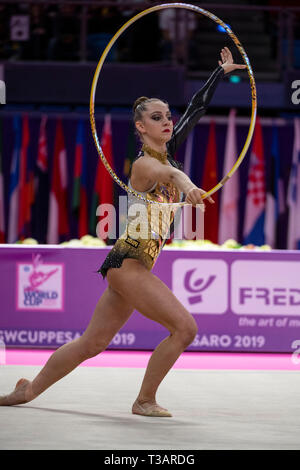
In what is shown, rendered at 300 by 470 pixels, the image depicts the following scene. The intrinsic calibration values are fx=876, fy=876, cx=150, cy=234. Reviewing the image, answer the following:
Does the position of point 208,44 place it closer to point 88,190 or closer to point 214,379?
point 88,190

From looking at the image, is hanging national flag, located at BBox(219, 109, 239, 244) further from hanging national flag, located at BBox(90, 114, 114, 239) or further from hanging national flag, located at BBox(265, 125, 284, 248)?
hanging national flag, located at BBox(90, 114, 114, 239)

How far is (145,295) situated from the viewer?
163 inches

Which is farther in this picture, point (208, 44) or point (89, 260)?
point (208, 44)

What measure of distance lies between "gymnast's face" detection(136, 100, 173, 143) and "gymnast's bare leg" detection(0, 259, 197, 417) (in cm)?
62

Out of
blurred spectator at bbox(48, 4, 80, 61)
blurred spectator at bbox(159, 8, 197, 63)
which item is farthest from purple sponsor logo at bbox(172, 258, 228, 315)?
blurred spectator at bbox(48, 4, 80, 61)

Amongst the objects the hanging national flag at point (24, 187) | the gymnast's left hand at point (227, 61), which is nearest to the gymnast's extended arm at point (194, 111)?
the gymnast's left hand at point (227, 61)

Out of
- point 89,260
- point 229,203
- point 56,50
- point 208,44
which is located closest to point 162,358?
point 89,260

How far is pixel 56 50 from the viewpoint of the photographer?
1069cm

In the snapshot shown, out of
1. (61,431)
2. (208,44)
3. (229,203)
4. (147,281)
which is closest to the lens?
(61,431)

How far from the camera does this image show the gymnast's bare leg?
4152 mm

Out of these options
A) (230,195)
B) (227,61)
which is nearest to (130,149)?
(230,195)

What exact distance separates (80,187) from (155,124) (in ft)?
20.7

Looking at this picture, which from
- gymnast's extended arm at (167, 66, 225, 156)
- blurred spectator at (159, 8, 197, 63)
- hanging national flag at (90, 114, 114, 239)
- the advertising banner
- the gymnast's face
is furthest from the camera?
blurred spectator at (159, 8, 197, 63)

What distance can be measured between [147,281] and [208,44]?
7.94m
